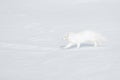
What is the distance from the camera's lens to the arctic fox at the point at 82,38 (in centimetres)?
195

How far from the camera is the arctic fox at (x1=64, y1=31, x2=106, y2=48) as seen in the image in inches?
76.9

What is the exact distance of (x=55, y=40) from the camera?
80.8 inches

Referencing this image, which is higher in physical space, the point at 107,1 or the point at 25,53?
the point at 107,1

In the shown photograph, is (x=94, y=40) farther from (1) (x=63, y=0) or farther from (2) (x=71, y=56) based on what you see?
(1) (x=63, y=0)

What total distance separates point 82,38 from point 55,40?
0.19 m

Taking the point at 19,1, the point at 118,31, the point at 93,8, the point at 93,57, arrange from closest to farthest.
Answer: the point at 93,57 → the point at 118,31 → the point at 93,8 → the point at 19,1

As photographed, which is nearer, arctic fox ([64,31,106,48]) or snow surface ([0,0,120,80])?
snow surface ([0,0,120,80])

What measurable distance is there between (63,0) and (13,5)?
0.47m

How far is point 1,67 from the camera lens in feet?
5.86

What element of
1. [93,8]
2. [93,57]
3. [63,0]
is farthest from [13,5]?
[93,57]

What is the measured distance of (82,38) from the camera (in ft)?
6.47

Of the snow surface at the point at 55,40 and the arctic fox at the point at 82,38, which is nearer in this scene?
the snow surface at the point at 55,40

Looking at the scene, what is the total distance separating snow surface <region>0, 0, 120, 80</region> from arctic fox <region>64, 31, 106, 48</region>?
4 cm

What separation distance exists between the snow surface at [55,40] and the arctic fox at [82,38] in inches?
1.7
